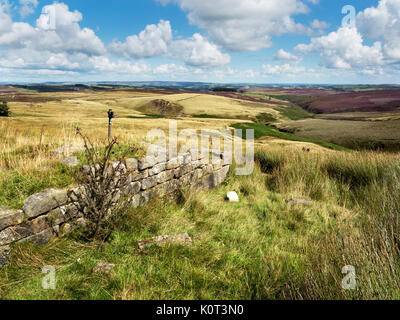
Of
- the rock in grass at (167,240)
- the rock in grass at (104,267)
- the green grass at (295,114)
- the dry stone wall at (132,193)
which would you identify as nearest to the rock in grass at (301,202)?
the dry stone wall at (132,193)

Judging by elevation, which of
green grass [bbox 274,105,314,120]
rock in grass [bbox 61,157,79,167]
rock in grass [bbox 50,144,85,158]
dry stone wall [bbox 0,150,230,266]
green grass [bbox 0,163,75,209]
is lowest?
dry stone wall [bbox 0,150,230,266]

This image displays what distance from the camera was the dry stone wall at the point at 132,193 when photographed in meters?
3.19

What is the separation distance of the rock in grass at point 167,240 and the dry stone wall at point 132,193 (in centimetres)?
121

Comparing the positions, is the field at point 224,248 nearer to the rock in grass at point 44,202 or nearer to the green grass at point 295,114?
the rock in grass at point 44,202

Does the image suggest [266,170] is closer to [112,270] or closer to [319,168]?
[319,168]

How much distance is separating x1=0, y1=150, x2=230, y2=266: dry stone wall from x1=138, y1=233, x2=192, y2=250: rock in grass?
1.21 m

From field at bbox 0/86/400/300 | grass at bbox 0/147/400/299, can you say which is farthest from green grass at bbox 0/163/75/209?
grass at bbox 0/147/400/299

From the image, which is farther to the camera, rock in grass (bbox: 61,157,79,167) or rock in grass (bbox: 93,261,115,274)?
rock in grass (bbox: 61,157,79,167)

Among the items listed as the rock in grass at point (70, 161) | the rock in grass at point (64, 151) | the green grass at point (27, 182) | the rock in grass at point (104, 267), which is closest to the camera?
the rock in grass at point (104, 267)

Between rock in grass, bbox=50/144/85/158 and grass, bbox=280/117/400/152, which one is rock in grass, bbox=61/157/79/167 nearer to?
rock in grass, bbox=50/144/85/158

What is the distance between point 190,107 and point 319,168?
58.2 metres

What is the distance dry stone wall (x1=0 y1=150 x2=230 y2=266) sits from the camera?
10.4 feet

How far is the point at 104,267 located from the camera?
3.22 m

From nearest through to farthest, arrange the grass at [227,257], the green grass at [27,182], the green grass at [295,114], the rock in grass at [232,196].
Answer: the grass at [227,257]
the green grass at [27,182]
the rock in grass at [232,196]
the green grass at [295,114]
